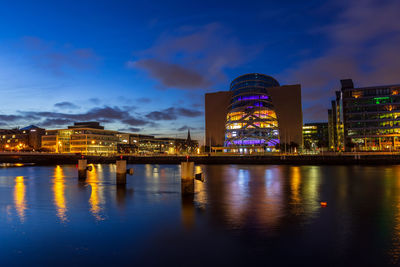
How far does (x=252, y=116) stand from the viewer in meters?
115

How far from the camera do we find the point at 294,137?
11600 cm

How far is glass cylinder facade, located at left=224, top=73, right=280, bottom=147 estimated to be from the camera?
4500 inches

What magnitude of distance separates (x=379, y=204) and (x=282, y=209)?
6.89m

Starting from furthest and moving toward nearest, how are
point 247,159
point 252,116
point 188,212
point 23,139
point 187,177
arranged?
point 23,139 < point 252,116 < point 247,159 < point 187,177 < point 188,212

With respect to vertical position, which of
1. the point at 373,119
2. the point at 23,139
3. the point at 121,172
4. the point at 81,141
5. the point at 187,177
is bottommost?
the point at 121,172

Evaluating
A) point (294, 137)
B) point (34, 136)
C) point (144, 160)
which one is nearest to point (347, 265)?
point (144, 160)

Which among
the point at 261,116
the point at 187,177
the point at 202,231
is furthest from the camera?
the point at 261,116

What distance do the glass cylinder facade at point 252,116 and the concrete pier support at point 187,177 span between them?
9048cm

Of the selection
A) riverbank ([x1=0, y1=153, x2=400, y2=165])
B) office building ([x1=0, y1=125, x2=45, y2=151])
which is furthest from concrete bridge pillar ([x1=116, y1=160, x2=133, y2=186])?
office building ([x1=0, y1=125, x2=45, y2=151])

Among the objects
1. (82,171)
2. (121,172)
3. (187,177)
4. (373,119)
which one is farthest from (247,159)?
(187,177)

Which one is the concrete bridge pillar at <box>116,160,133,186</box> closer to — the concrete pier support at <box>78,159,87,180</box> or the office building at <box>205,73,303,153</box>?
the concrete pier support at <box>78,159,87,180</box>

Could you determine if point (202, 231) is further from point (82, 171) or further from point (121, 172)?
point (82, 171)

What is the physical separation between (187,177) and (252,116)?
93596mm

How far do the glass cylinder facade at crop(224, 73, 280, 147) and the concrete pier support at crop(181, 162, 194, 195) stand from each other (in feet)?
297
